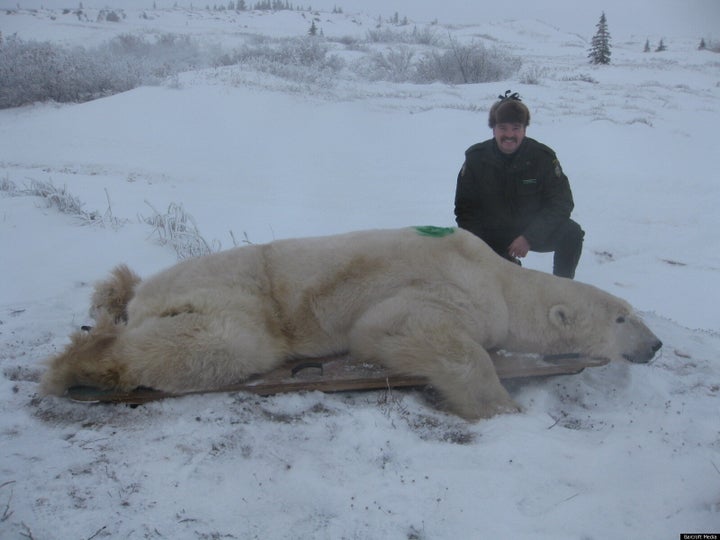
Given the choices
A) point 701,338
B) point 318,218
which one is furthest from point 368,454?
point 318,218

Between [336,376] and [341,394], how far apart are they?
5.6 inches

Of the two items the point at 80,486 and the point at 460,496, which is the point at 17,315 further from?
the point at 460,496

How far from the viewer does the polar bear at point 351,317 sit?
10.5 feet

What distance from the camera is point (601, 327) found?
399cm

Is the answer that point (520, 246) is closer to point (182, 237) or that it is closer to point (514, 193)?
point (514, 193)

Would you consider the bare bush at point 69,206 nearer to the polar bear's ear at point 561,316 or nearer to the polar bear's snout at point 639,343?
the polar bear's ear at point 561,316

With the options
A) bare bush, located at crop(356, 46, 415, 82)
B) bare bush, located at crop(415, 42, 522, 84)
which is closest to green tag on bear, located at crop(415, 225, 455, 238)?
bare bush, located at crop(356, 46, 415, 82)

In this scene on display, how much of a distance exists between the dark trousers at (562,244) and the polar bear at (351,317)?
51.8 inches

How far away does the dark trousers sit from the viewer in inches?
210

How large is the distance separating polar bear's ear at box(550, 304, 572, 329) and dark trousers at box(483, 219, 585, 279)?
136 cm

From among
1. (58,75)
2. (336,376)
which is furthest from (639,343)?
(58,75)

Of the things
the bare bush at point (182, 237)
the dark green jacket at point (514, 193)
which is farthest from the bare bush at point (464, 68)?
the bare bush at point (182, 237)

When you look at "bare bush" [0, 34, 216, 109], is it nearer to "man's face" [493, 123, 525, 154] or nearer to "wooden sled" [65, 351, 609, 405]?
"man's face" [493, 123, 525, 154]

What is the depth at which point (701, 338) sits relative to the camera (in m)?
4.57
